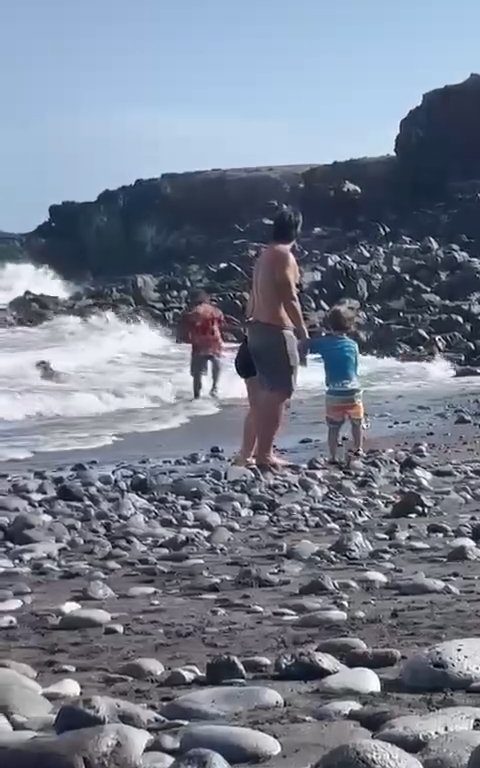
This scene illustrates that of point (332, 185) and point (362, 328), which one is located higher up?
point (332, 185)

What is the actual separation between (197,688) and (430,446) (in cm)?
777

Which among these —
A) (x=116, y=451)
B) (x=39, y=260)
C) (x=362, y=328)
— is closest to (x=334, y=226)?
(x=39, y=260)

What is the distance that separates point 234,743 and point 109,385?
15446 millimetres

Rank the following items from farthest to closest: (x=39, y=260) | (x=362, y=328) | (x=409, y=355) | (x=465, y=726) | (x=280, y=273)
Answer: (x=39, y=260), (x=362, y=328), (x=409, y=355), (x=280, y=273), (x=465, y=726)

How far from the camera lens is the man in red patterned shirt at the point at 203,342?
17172mm

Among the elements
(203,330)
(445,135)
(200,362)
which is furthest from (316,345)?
(445,135)

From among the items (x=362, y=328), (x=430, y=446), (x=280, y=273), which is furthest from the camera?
(x=362, y=328)

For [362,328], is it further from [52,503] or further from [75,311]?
[52,503]

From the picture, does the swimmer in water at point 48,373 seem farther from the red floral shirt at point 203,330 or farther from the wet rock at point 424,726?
the wet rock at point 424,726

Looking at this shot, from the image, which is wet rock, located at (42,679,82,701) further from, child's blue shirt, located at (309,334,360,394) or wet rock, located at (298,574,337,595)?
child's blue shirt, located at (309,334,360,394)

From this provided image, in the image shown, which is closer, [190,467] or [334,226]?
[190,467]

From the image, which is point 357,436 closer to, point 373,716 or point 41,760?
point 373,716

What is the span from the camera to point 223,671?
3.88 meters

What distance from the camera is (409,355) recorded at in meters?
25.9
